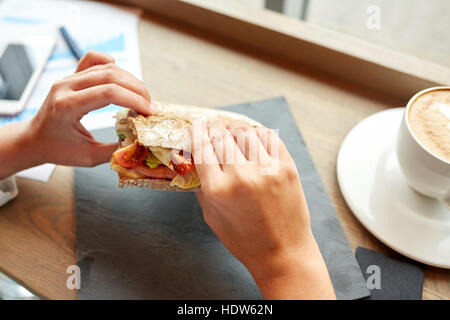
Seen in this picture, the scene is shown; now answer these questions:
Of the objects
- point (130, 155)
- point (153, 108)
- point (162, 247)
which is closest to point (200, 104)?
point (153, 108)

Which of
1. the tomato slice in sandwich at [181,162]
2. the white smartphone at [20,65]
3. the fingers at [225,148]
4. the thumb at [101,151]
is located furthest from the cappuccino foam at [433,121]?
the white smartphone at [20,65]

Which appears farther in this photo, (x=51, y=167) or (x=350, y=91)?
(x=350, y=91)

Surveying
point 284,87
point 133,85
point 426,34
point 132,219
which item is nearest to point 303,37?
point 284,87

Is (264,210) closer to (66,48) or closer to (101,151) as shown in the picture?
(101,151)

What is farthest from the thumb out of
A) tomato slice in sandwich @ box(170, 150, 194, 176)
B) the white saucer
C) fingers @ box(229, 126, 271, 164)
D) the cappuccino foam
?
the cappuccino foam
